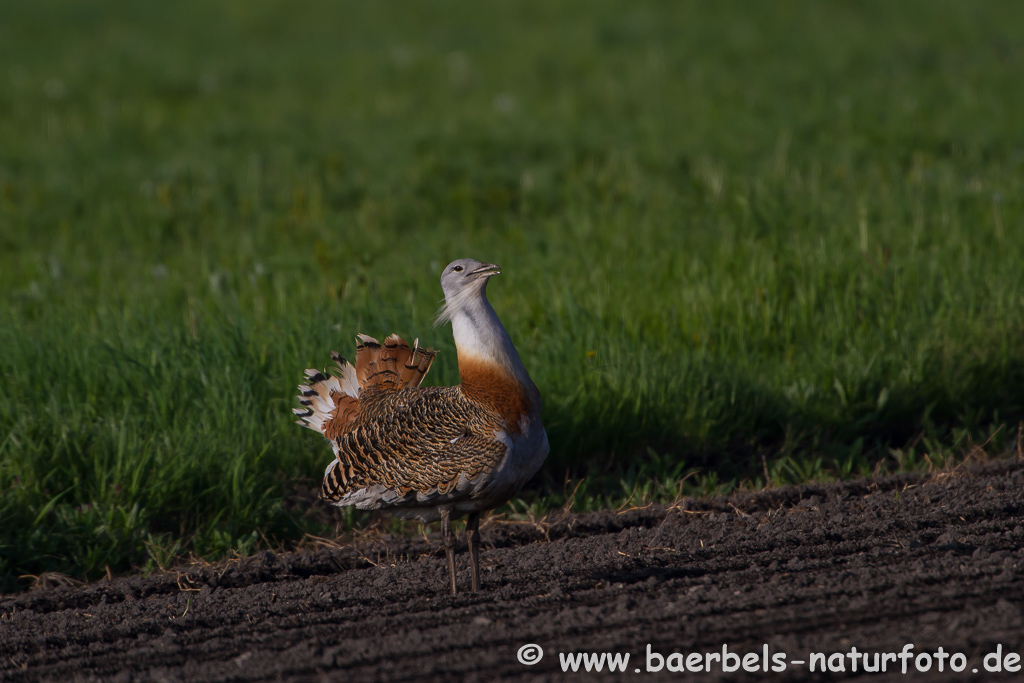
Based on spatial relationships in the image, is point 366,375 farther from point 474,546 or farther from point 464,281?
point 474,546

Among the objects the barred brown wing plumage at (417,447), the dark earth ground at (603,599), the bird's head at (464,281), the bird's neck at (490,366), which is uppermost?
the bird's head at (464,281)

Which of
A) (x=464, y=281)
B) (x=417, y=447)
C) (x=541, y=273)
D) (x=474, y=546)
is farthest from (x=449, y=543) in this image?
(x=541, y=273)

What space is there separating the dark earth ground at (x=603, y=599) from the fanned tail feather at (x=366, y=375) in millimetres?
561

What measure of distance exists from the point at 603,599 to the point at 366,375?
1465 mm

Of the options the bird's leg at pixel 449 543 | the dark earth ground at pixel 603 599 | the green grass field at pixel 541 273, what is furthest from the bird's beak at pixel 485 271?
the green grass field at pixel 541 273

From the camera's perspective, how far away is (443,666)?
289 cm

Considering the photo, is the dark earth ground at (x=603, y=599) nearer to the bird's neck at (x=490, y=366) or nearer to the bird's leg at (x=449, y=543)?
the bird's leg at (x=449, y=543)

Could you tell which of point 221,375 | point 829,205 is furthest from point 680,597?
point 829,205

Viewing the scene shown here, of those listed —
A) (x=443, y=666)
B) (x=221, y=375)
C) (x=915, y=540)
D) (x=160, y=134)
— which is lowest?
(x=915, y=540)

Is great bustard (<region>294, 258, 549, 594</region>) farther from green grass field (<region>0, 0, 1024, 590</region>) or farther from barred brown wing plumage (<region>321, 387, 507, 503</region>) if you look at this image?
green grass field (<region>0, 0, 1024, 590</region>)

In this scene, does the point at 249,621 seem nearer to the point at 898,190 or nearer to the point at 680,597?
the point at 680,597

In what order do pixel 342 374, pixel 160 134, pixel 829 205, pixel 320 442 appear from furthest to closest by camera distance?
pixel 160 134 → pixel 829 205 → pixel 320 442 → pixel 342 374

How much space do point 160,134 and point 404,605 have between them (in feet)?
27.5

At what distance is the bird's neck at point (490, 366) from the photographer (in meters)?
3.63
